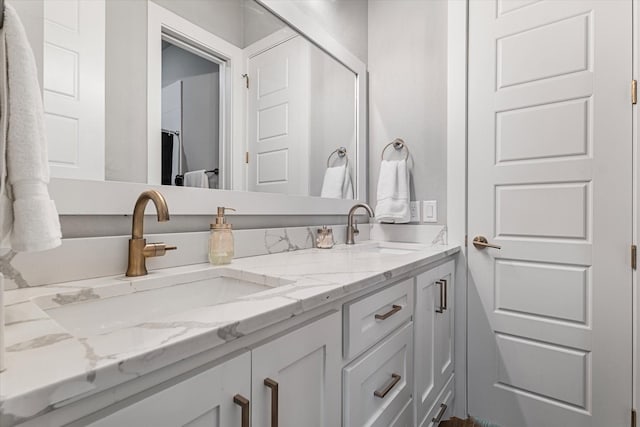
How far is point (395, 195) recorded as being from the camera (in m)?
1.76

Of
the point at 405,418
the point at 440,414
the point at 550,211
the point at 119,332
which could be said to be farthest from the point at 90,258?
the point at 550,211

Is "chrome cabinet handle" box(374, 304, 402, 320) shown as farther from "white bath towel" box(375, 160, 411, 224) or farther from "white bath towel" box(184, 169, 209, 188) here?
"white bath towel" box(375, 160, 411, 224)

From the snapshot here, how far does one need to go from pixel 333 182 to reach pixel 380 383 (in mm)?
1038

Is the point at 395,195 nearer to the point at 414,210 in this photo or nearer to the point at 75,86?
the point at 414,210

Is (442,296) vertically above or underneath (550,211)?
underneath

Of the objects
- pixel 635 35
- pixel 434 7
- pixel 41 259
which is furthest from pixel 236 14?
pixel 635 35

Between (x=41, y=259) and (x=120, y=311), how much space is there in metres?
0.20

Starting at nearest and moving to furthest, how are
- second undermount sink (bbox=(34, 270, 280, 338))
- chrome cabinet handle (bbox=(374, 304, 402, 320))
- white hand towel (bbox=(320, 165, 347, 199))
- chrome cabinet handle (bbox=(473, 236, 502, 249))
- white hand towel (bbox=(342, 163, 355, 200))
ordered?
second undermount sink (bbox=(34, 270, 280, 338)) → chrome cabinet handle (bbox=(374, 304, 402, 320)) → chrome cabinet handle (bbox=(473, 236, 502, 249)) → white hand towel (bbox=(320, 165, 347, 199)) → white hand towel (bbox=(342, 163, 355, 200))

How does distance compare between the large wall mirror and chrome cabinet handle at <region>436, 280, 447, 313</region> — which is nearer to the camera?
the large wall mirror

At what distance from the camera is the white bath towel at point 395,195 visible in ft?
5.73

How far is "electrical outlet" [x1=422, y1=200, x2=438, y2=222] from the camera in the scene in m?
1.74

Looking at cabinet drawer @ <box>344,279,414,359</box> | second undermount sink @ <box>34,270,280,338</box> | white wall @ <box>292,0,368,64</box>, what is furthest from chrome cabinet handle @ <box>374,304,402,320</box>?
white wall @ <box>292,0,368,64</box>

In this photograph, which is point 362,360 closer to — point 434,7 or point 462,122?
point 462,122

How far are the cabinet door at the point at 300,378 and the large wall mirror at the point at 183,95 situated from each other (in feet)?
2.03
